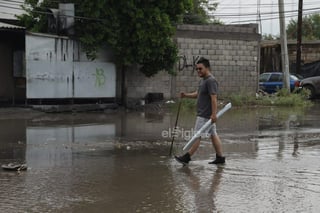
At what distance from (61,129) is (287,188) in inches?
303

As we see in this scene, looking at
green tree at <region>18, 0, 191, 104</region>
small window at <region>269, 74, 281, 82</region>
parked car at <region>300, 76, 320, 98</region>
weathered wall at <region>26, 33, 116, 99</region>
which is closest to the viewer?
weathered wall at <region>26, 33, 116, 99</region>

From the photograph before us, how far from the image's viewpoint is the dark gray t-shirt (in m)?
8.45

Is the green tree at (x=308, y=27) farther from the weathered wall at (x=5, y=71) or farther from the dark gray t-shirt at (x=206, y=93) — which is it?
Result: the dark gray t-shirt at (x=206, y=93)

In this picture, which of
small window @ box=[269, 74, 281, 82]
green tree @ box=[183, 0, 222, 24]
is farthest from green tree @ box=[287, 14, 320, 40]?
small window @ box=[269, 74, 281, 82]

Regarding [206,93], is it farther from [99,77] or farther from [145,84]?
[145,84]

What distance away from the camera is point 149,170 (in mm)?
7980

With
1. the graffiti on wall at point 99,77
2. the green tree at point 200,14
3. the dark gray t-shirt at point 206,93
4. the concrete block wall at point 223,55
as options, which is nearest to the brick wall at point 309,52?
the green tree at point 200,14

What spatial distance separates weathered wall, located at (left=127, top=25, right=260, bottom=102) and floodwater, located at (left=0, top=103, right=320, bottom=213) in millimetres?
7217

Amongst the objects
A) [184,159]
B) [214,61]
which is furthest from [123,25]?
[184,159]

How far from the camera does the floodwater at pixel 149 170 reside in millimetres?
6023

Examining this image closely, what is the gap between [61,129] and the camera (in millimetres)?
13234

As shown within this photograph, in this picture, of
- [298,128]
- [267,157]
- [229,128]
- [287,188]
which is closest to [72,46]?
[229,128]

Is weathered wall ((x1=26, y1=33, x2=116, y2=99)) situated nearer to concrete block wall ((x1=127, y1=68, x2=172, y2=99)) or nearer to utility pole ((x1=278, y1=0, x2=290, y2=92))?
concrete block wall ((x1=127, y1=68, x2=172, y2=99))

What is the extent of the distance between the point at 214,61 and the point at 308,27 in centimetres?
4279
